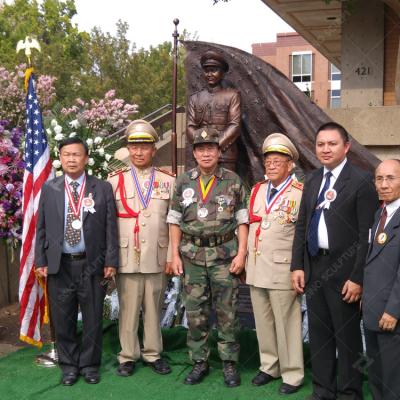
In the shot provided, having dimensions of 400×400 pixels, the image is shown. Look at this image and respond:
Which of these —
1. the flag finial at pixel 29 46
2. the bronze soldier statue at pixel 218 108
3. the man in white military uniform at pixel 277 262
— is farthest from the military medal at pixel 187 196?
the flag finial at pixel 29 46

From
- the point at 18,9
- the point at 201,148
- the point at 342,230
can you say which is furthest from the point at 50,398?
the point at 18,9

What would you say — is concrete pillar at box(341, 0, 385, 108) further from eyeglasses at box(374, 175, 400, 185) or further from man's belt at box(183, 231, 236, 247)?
eyeglasses at box(374, 175, 400, 185)

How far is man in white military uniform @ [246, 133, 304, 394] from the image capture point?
3.46 m

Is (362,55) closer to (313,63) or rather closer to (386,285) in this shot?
(386,285)

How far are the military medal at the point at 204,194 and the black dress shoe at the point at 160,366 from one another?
115 cm

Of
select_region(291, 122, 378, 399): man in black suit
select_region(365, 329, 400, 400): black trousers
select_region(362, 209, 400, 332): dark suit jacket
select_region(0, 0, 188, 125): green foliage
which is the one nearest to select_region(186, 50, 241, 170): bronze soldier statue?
select_region(291, 122, 378, 399): man in black suit

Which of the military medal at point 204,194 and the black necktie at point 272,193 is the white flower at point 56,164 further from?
the black necktie at point 272,193

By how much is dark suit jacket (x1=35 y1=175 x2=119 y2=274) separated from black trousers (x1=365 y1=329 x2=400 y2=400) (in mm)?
1708

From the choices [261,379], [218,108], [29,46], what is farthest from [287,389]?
[29,46]

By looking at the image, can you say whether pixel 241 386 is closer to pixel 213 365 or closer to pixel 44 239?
pixel 213 365

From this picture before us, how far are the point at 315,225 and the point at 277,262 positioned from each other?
0.41 meters

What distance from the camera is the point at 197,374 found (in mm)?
3707

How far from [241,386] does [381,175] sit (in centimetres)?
173

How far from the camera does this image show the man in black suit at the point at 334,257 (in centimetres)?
307
